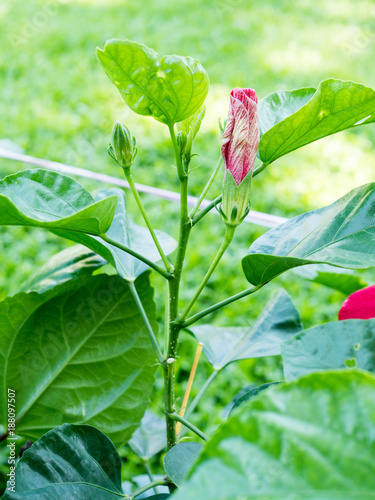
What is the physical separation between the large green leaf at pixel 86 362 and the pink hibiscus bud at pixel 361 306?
10.5 inches

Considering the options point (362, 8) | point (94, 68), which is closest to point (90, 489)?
point (94, 68)

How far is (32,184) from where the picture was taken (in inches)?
22.4

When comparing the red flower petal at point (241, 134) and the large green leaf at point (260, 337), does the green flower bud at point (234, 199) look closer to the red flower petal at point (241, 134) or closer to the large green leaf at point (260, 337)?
the red flower petal at point (241, 134)

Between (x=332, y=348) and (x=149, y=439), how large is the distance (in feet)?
1.80

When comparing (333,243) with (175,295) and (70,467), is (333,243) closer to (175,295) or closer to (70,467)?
(175,295)

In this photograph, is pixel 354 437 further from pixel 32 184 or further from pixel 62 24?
pixel 62 24

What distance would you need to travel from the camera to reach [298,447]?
0.29 metres

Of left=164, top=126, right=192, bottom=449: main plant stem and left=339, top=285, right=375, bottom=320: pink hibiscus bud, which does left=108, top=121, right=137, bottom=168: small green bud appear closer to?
left=164, top=126, right=192, bottom=449: main plant stem

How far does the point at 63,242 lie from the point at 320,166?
4.62 feet

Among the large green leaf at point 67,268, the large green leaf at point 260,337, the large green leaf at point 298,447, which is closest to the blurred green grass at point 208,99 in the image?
the large green leaf at point 260,337

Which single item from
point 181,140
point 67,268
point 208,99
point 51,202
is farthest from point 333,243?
point 208,99

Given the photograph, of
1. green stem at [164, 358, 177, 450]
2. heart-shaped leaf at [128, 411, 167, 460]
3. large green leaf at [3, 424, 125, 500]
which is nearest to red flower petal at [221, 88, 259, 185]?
green stem at [164, 358, 177, 450]

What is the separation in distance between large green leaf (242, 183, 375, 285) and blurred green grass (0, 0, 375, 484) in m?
1.12

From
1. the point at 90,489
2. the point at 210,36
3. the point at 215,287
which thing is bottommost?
the point at 215,287
